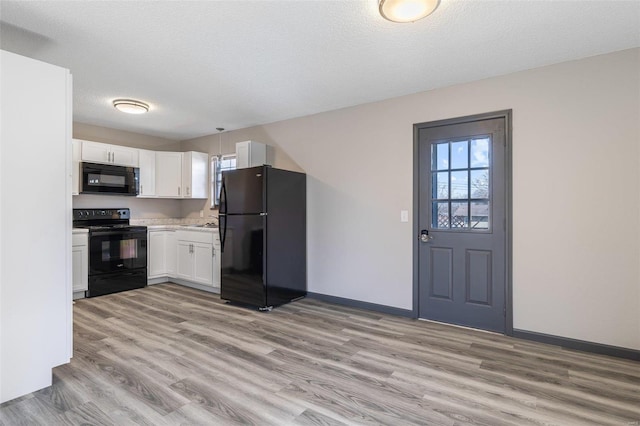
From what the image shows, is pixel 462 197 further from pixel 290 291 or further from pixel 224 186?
pixel 224 186

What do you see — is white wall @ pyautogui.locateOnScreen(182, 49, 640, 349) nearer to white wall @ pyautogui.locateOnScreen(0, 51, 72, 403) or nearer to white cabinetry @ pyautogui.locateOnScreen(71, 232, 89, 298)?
white wall @ pyautogui.locateOnScreen(0, 51, 72, 403)

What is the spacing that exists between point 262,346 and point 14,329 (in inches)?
65.1

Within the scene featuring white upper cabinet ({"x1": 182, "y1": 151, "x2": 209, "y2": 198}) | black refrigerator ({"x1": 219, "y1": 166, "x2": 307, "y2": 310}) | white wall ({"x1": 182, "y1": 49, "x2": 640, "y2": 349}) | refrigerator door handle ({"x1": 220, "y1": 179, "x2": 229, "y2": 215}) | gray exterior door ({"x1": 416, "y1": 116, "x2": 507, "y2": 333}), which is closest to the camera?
white wall ({"x1": 182, "y1": 49, "x2": 640, "y2": 349})

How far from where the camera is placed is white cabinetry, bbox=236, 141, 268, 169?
15.0 ft

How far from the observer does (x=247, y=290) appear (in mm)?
3953

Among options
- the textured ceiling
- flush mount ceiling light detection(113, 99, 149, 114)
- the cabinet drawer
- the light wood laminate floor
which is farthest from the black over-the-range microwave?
the light wood laminate floor

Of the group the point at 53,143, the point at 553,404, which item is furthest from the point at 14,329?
the point at 553,404

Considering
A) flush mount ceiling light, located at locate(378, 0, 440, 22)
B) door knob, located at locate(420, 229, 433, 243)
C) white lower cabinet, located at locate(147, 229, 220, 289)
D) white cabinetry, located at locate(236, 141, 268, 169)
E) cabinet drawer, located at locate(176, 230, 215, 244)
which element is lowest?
white lower cabinet, located at locate(147, 229, 220, 289)

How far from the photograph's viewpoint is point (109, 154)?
490cm

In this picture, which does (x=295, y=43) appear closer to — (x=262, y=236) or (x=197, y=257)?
(x=262, y=236)

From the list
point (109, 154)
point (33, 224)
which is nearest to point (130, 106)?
point (109, 154)

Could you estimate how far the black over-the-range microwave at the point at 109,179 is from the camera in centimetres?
457

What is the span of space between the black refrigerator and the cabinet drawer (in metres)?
0.59

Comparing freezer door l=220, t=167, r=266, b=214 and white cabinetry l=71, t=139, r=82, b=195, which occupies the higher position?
white cabinetry l=71, t=139, r=82, b=195
